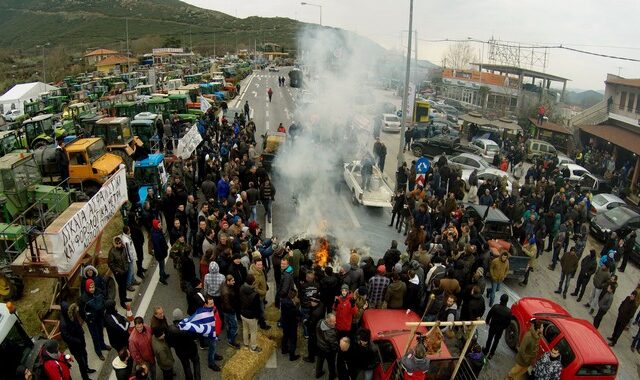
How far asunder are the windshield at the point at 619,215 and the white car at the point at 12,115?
34.4 meters

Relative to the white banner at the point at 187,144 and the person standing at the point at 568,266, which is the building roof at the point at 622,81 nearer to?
the person standing at the point at 568,266

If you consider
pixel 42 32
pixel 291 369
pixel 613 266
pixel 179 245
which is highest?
pixel 42 32

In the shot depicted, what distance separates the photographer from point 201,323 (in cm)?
689

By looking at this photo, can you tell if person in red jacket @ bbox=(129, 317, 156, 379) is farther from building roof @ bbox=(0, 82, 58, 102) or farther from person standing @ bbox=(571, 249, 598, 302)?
building roof @ bbox=(0, 82, 58, 102)

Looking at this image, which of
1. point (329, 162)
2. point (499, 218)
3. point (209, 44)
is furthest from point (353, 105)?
point (209, 44)

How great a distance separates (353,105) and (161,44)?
80.2m

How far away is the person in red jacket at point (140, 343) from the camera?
636 cm

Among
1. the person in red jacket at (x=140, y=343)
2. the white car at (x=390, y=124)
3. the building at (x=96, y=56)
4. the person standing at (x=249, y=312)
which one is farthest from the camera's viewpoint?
the building at (x=96, y=56)

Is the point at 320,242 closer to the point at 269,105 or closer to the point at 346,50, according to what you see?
the point at 346,50

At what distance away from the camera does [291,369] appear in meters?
7.89

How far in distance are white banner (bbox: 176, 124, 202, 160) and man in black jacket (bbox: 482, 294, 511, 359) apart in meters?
12.1

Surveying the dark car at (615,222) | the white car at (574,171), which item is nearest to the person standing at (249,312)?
the dark car at (615,222)

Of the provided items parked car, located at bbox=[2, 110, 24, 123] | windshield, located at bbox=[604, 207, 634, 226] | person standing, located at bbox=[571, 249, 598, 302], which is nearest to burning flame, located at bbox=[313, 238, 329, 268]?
person standing, located at bbox=[571, 249, 598, 302]

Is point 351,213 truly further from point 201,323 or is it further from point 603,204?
point 603,204
